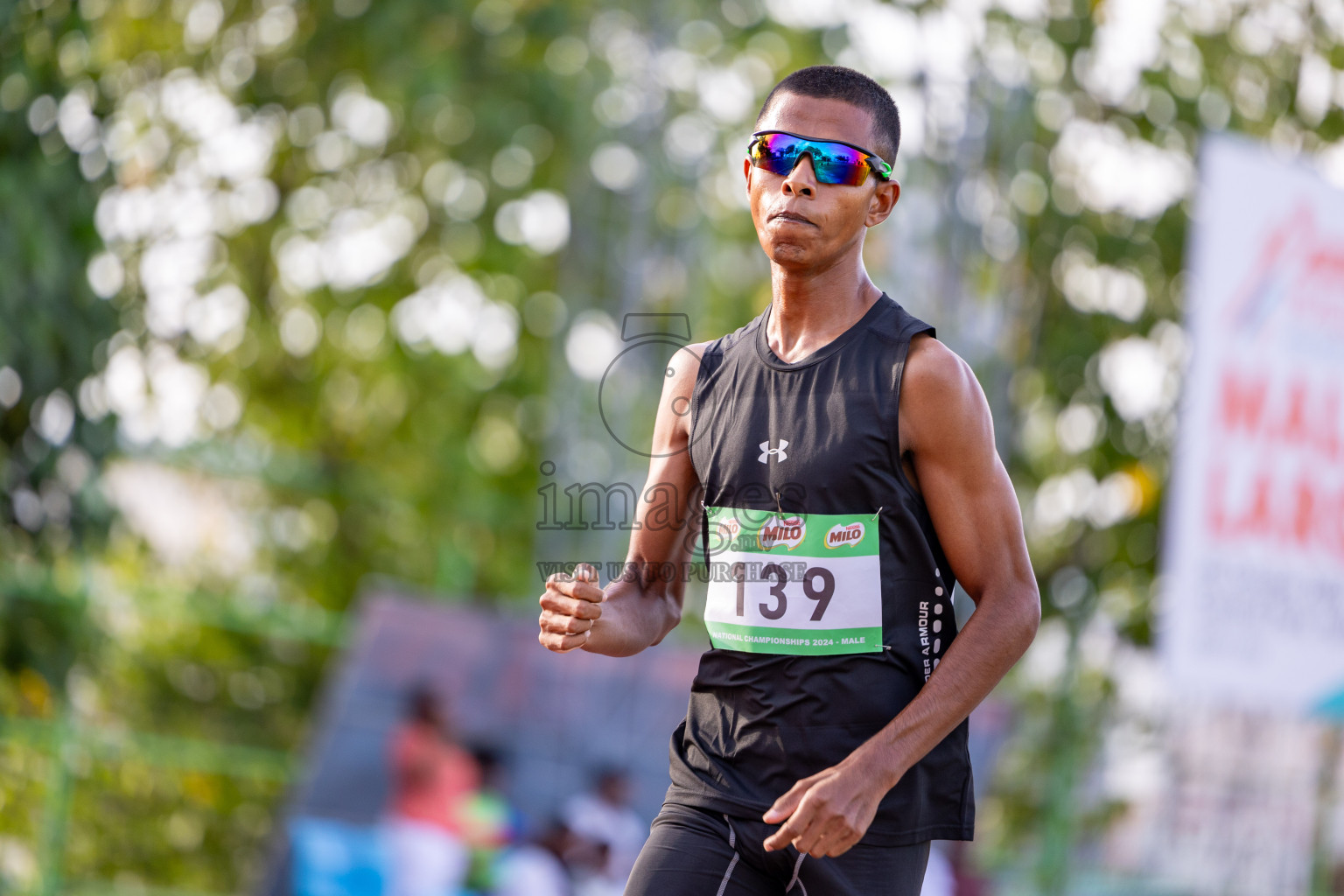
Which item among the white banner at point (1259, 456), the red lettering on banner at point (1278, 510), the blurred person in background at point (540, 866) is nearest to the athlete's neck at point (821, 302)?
the blurred person in background at point (540, 866)

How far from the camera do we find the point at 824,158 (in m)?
2.42

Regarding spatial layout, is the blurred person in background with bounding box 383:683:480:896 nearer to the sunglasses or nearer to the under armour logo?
the under armour logo

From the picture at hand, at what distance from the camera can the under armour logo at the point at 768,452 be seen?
245cm

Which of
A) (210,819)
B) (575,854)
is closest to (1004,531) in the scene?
(575,854)

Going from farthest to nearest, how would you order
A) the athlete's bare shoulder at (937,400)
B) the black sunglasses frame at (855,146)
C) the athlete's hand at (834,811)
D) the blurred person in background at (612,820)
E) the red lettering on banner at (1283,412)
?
the red lettering on banner at (1283,412)
the blurred person in background at (612,820)
the black sunglasses frame at (855,146)
the athlete's bare shoulder at (937,400)
the athlete's hand at (834,811)

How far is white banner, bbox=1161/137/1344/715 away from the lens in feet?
25.2

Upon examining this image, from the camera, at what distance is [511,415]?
37.9 feet

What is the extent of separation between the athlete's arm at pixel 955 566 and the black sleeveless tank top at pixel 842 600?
41mm

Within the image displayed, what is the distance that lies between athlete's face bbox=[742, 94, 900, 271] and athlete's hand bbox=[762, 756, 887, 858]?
2.81 feet

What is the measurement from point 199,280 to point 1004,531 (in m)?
9.29

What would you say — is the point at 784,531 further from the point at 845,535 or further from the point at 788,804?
the point at 788,804

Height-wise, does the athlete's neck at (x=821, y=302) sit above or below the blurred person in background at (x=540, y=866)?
above

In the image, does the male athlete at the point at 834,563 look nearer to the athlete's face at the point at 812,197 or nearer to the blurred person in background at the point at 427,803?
the athlete's face at the point at 812,197

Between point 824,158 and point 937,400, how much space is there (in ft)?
1.47
